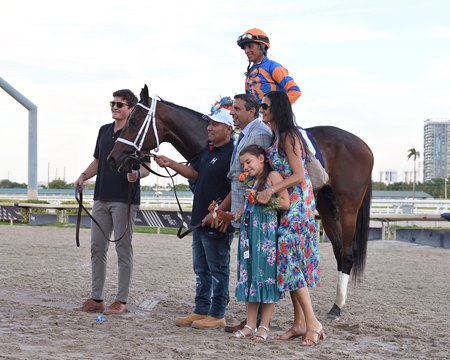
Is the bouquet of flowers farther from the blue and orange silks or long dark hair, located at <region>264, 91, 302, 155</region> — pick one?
the blue and orange silks

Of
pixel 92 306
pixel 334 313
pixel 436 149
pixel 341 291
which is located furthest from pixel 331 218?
pixel 436 149

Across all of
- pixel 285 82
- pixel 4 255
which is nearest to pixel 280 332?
pixel 285 82

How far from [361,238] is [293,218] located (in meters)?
2.34

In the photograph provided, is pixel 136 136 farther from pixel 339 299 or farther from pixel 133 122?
pixel 339 299

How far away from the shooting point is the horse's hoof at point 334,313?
22.5 ft

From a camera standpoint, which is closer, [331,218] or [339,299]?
[339,299]

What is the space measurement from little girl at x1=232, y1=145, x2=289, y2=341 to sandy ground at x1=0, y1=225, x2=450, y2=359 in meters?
0.34

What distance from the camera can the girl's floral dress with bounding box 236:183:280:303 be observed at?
5484 millimetres

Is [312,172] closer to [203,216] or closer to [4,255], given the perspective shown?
[203,216]

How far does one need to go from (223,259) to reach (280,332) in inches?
30.9

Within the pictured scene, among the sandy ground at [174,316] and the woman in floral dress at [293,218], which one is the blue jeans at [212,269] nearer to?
the sandy ground at [174,316]

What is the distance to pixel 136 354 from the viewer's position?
4777 millimetres

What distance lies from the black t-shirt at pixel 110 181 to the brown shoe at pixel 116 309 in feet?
3.16

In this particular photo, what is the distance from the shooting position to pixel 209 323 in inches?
239
